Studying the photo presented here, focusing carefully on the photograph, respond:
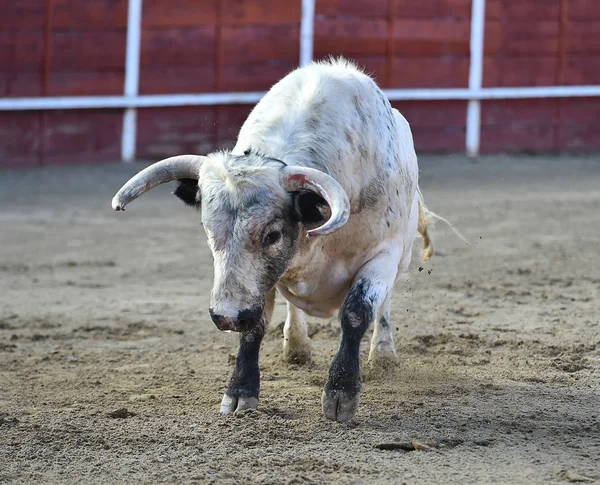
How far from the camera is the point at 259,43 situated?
Result: 941 centimetres

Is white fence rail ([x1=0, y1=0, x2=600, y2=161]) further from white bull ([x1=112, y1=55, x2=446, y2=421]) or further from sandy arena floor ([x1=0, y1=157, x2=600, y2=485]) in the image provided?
white bull ([x1=112, y1=55, x2=446, y2=421])

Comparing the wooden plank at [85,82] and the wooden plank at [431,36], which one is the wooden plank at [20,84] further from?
the wooden plank at [431,36]

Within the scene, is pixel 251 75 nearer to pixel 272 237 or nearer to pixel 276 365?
pixel 276 365

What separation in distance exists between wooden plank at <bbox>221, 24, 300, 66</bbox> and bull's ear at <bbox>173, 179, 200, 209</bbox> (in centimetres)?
591

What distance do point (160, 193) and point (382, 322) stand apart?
434cm

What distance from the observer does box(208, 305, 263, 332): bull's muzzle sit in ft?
10.5

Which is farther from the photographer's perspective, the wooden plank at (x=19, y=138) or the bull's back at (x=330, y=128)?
the wooden plank at (x=19, y=138)

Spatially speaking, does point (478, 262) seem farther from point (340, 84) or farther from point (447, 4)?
point (447, 4)

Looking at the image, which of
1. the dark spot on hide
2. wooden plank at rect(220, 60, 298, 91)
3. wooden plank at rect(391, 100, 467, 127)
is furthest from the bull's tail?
wooden plank at rect(391, 100, 467, 127)

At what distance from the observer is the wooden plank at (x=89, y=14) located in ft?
28.6

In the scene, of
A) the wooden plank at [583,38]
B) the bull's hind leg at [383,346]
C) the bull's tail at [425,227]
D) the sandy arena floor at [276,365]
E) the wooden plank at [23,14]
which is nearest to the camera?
the sandy arena floor at [276,365]

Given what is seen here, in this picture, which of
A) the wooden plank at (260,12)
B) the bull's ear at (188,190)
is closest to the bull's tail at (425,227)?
the bull's ear at (188,190)

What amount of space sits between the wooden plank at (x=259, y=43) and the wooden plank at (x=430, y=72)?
3.16ft

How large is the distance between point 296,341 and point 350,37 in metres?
5.83
